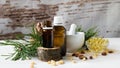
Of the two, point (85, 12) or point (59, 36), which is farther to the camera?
point (85, 12)

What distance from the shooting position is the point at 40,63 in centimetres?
92

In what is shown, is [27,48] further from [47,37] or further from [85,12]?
[85,12]

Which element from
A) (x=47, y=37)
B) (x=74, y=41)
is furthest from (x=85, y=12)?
(x=47, y=37)

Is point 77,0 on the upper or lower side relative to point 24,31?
upper

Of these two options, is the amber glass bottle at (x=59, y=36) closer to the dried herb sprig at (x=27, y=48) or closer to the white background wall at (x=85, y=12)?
the dried herb sprig at (x=27, y=48)

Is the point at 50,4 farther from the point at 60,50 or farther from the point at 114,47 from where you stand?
the point at 60,50

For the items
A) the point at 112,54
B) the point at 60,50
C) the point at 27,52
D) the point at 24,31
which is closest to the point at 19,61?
the point at 27,52

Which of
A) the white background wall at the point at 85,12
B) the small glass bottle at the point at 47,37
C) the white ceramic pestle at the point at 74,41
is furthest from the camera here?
the white background wall at the point at 85,12

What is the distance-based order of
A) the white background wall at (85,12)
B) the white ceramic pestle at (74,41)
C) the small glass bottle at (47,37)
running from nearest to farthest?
the small glass bottle at (47,37), the white ceramic pestle at (74,41), the white background wall at (85,12)

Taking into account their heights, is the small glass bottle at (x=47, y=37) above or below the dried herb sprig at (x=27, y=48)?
above

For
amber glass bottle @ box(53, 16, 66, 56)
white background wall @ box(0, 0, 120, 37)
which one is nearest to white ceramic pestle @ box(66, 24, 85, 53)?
amber glass bottle @ box(53, 16, 66, 56)

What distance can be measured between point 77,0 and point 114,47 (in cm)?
55

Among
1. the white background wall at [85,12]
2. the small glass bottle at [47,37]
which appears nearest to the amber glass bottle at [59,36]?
the small glass bottle at [47,37]

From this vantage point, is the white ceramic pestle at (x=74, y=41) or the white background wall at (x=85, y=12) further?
the white background wall at (x=85, y=12)
